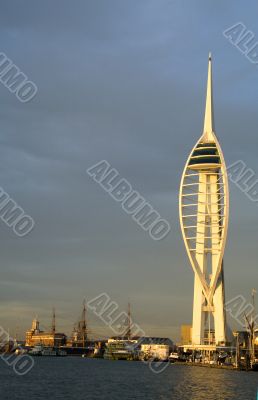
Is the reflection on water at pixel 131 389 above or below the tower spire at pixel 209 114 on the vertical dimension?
below

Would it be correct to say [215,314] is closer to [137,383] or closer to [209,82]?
[209,82]

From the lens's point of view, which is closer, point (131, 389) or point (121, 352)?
point (131, 389)

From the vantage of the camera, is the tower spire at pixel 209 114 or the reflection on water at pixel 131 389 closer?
the reflection on water at pixel 131 389

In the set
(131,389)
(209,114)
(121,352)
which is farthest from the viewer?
(121,352)

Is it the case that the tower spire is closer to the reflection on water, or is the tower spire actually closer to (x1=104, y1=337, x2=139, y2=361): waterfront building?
(x1=104, y1=337, x2=139, y2=361): waterfront building

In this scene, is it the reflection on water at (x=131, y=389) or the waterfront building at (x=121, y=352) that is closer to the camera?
the reflection on water at (x=131, y=389)

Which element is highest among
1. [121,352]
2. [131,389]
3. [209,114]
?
[209,114]

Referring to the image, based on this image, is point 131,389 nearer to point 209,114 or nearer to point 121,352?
point 209,114

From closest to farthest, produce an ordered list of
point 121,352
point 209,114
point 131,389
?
point 131,389
point 209,114
point 121,352

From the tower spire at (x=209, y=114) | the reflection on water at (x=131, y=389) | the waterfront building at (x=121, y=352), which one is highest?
the tower spire at (x=209, y=114)

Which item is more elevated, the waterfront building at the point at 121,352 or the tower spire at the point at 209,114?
the tower spire at the point at 209,114

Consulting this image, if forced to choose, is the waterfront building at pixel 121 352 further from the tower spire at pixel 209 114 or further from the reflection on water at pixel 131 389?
the reflection on water at pixel 131 389

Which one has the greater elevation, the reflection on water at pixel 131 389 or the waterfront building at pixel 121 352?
the waterfront building at pixel 121 352

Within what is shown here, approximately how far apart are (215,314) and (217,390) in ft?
222
